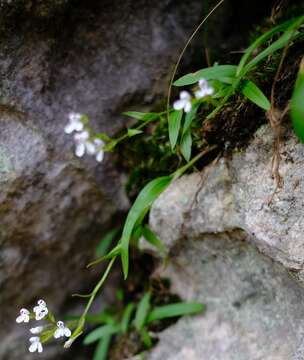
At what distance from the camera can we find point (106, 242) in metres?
1.85

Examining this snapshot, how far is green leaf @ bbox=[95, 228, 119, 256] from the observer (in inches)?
72.7

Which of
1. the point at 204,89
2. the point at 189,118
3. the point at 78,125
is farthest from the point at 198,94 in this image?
the point at 78,125

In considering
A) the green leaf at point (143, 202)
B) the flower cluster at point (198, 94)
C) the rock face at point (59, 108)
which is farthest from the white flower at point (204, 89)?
the rock face at point (59, 108)

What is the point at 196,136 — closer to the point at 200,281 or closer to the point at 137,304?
the point at 200,281

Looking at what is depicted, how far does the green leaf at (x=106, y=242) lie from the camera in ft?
6.06

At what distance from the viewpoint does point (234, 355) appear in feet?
5.01

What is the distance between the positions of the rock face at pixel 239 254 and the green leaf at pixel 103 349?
210mm

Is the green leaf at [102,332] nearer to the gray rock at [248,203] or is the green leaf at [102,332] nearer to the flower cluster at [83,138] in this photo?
the gray rock at [248,203]

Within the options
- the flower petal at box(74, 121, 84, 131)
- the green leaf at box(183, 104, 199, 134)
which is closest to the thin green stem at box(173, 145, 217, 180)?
the green leaf at box(183, 104, 199, 134)

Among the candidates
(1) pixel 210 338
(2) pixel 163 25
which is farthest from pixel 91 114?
(1) pixel 210 338

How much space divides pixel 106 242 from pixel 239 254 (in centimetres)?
57

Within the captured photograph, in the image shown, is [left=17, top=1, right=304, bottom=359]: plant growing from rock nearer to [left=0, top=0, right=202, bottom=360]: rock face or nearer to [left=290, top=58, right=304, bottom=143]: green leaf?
[left=290, top=58, right=304, bottom=143]: green leaf

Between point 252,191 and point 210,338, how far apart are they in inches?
23.1

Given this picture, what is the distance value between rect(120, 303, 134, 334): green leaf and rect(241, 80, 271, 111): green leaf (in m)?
1.00
